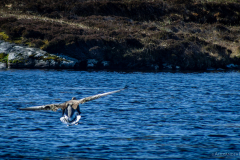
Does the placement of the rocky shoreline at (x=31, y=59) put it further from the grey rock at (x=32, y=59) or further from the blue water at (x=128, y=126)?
the blue water at (x=128, y=126)

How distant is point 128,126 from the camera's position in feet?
44.0

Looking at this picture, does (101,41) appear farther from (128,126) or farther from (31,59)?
(128,126)

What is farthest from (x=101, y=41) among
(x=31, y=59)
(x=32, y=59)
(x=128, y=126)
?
(x=128, y=126)

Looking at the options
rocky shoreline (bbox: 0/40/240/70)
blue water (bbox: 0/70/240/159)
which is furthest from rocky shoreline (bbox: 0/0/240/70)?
blue water (bbox: 0/70/240/159)

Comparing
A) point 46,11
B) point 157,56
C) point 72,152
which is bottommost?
point 72,152

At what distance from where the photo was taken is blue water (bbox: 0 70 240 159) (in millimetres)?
10266

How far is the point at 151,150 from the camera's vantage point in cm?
1040

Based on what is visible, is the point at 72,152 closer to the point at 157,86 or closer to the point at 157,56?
the point at 157,86

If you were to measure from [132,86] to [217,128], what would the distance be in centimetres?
1438

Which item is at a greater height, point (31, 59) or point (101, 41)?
point (101, 41)

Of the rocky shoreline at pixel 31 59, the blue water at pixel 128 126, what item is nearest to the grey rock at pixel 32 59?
the rocky shoreline at pixel 31 59

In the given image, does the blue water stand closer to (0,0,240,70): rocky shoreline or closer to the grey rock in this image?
the grey rock

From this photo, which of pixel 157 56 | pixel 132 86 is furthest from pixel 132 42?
pixel 132 86

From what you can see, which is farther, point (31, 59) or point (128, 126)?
point (31, 59)
